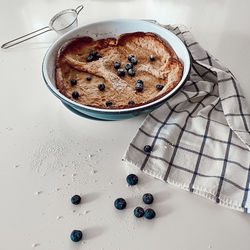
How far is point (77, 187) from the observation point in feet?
2.70

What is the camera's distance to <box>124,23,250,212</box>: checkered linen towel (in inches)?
31.5

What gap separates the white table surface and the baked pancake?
0.08 meters

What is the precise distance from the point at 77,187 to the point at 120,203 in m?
0.13

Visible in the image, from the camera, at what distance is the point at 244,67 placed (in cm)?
117

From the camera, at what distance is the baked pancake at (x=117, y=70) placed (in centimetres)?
98

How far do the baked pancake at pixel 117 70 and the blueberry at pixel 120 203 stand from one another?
0.25m

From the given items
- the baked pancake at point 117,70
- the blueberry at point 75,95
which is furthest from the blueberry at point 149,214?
the blueberry at point 75,95

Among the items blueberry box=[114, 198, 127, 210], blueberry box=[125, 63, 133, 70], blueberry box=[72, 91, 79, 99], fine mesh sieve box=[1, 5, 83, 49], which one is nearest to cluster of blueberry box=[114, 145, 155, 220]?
blueberry box=[114, 198, 127, 210]

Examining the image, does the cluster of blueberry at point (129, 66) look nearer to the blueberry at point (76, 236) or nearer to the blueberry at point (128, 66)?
the blueberry at point (128, 66)

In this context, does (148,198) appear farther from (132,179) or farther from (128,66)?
(128,66)

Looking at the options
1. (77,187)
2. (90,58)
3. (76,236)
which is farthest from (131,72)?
(76,236)

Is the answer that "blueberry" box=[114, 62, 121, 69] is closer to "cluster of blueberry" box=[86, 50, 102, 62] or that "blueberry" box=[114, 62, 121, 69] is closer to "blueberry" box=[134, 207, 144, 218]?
"cluster of blueberry" box=[86, 50, 102, 62]

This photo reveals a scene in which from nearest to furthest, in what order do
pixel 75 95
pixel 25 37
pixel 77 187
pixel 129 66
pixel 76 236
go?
pixel 76 236 < pixel 77 187 < pixel 75 95 < pixel 129 66 < pixel 25 37

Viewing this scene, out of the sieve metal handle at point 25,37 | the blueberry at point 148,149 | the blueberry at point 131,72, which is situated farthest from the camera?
the sieve metal handle at point 25,37
